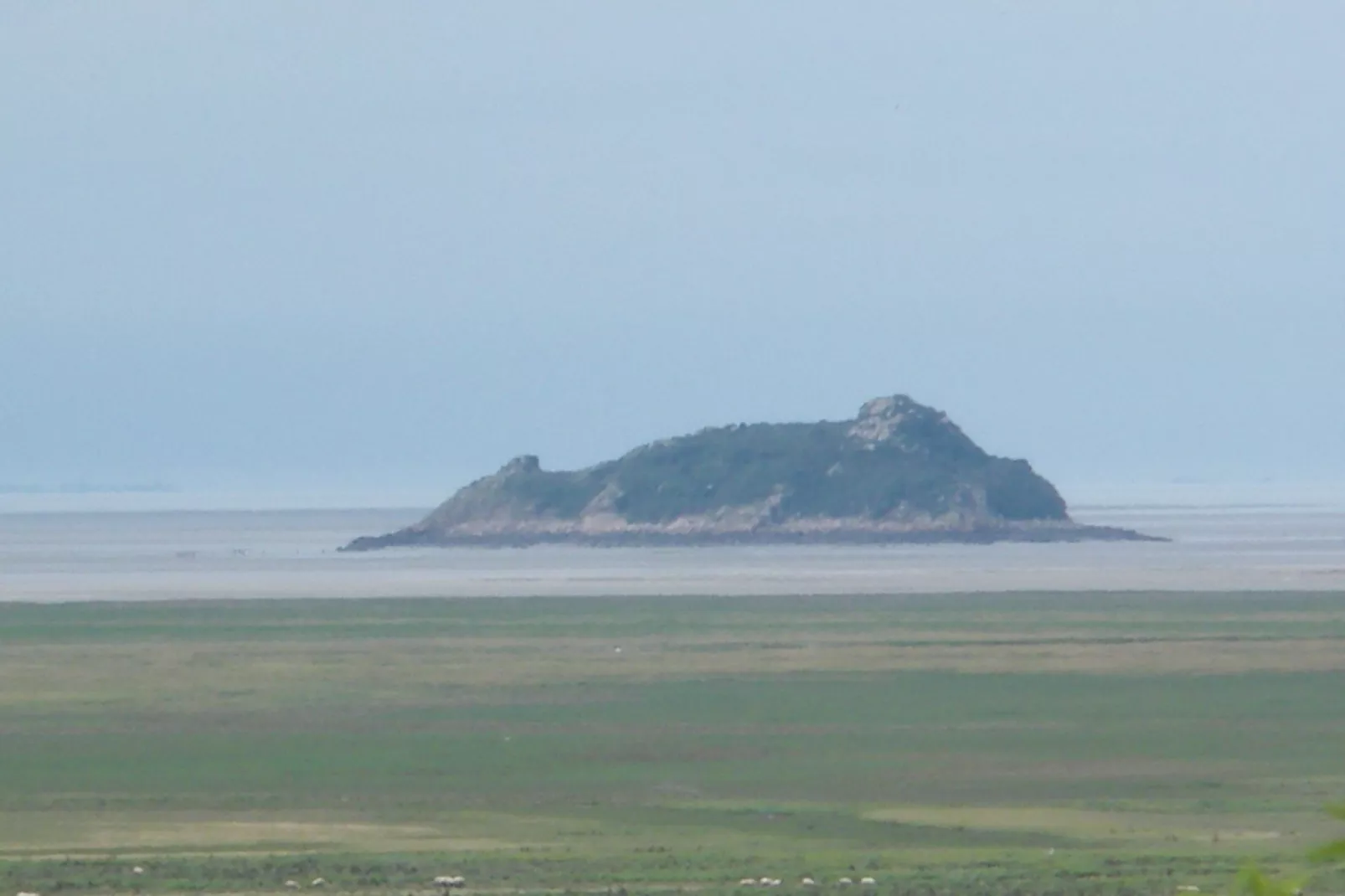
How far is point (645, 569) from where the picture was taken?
346ft

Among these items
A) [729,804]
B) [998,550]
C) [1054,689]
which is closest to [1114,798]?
[729,804]

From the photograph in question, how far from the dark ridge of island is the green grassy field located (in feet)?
330

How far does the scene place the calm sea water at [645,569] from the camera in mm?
80375

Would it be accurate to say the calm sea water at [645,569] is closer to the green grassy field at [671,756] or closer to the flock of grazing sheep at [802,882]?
the green grassy field at [671,756]

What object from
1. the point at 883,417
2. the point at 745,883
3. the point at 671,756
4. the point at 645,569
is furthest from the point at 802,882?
the point at 883,417

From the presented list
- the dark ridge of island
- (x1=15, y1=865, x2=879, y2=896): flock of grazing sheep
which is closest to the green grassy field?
(x1=15, y1=865, x2=879, y2=896): flock of grazing sheep

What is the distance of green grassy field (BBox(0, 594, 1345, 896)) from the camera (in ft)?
72.4

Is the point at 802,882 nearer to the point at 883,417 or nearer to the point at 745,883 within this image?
the point at 745,883

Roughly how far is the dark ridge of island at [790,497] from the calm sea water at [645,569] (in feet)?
28.1

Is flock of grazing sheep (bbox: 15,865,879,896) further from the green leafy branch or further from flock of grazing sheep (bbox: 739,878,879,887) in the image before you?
the green leafy branch

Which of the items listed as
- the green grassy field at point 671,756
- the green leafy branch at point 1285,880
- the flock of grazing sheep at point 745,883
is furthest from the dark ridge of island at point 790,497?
the green leafy branch at point 1285,880

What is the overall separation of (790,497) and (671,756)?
131238 millimetres

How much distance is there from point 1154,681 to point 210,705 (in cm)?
1536

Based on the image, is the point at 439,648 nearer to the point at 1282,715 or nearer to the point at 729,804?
the point at 1282,715
